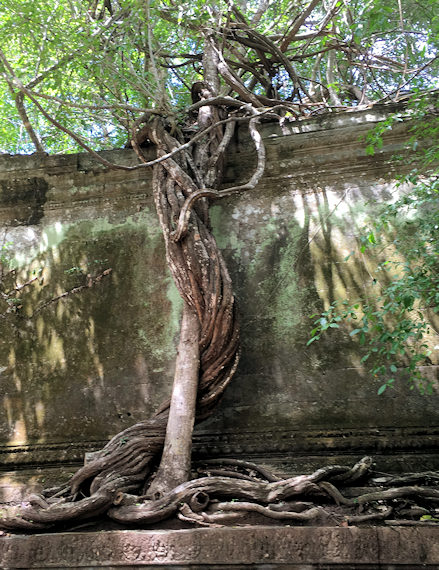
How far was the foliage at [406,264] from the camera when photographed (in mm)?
2859

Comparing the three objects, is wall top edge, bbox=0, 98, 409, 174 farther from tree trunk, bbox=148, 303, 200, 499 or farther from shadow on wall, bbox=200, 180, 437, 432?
tree trunk, bbox=148, 303, 200, 499

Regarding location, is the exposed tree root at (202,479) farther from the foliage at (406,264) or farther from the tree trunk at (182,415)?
the foliage at (406,264)

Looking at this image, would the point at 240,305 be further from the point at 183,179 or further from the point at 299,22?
the point at 299,22

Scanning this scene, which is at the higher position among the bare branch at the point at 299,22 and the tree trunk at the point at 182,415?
the bare branch at the point at 299,22

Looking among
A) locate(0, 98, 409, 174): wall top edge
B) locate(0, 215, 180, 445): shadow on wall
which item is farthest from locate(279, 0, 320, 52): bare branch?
locate(0, 215, 180, 445): shadow on wall

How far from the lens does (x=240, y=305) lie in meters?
3.67

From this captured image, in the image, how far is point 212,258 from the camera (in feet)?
10.8

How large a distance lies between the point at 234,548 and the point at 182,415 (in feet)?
→ 3.01

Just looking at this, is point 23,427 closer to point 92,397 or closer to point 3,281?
point 92,397

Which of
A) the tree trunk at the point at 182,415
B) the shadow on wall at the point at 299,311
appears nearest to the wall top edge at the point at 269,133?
the shadow on wall at the point at 299,311

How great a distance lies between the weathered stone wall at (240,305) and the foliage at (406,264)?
0.40 ft

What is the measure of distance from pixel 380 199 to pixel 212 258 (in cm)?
143

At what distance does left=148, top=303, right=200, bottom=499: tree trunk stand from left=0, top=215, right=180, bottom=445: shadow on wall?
1.52ft

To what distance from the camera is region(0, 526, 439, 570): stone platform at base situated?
2.04m
